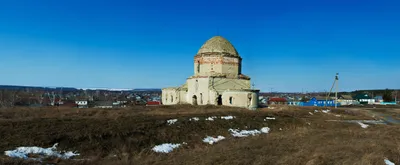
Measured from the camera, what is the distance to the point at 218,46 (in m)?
32.4

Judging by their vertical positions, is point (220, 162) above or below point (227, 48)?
below

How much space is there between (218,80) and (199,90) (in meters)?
2.58

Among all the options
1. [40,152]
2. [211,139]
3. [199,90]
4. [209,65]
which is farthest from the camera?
[209,65]

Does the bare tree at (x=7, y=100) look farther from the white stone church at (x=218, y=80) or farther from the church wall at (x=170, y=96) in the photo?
the white stone church at (x=218, y=80)

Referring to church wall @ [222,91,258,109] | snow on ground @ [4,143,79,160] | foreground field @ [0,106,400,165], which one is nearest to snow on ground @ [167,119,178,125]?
foreground field @ [0,106,400,165]

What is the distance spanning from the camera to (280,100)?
81938 mm

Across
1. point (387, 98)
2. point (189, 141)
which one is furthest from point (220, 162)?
point (387, 98)

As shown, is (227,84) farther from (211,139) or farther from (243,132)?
(211,139)

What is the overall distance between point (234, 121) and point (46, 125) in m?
10.4

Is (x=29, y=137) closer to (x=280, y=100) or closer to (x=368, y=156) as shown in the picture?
(x=368, y=156)

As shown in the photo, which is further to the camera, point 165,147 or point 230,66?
point 230,66

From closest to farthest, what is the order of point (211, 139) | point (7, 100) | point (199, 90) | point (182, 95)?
point (211, 139) < point (199, 90) < point (182, 95) < point (7, 100)

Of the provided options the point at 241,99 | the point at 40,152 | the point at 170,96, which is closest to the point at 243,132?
the point at 40,152

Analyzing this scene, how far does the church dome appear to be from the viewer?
3228cm
